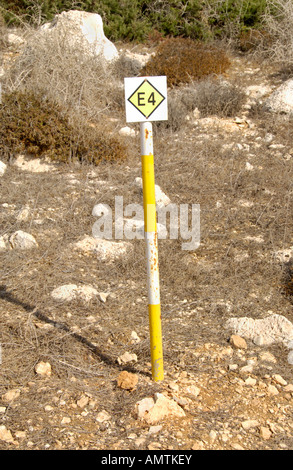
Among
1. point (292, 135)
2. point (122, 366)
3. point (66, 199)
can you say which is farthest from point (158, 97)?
point (292, 135)

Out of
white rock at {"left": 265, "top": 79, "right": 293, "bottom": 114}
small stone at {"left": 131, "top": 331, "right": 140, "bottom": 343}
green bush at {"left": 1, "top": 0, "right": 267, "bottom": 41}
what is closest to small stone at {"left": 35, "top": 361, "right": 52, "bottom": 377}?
small stone at {"left": 131, "top": 331, "right": 140, "bottom": 343}

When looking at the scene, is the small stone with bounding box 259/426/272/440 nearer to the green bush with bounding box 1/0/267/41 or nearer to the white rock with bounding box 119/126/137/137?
the white rock with bounding box 119/126/137/137

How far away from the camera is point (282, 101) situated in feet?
26.2

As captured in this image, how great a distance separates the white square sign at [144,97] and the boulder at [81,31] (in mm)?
6032

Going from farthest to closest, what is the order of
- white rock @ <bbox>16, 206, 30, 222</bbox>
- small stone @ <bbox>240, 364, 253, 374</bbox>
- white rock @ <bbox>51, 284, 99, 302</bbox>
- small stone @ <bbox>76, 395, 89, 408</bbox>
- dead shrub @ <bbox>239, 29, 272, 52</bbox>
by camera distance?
dead shrub @ <bbox>239, 29, 272, 52</bbox>, white rock @ <bbox>16, 206, 30, 222</bbox>, white rock @ <bbox>51, 284, 99, 302</bbox>, small stone @ <bbox>240, 364, 253, 374</bbox>, small stone @ <bbox>76, 395, 89, 408</bbox>

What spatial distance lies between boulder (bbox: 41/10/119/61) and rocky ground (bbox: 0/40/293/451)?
111 inches

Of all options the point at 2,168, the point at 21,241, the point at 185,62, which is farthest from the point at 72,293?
the point at 185,62

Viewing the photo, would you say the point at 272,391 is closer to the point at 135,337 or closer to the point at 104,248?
the point at 135,337

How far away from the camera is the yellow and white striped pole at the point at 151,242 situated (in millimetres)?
2641

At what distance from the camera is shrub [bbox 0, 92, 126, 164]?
20.8 feet

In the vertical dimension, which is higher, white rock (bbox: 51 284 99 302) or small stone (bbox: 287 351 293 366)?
white rock (bbox: 51 284 99 302)

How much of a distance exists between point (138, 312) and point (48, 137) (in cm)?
334

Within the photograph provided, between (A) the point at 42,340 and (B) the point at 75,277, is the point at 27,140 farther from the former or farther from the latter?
(A) the point at 42,340

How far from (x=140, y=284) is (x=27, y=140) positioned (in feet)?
10.3
